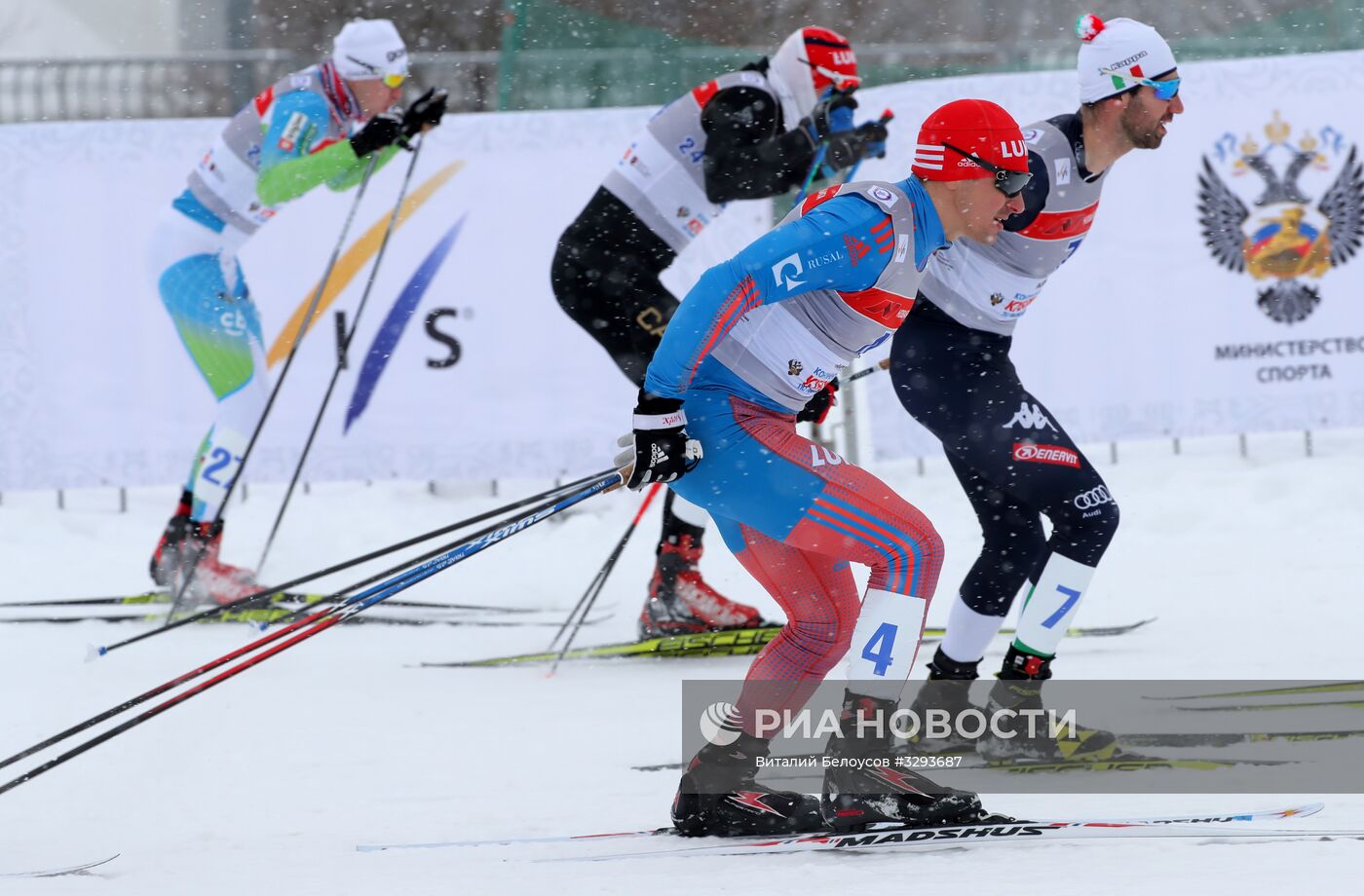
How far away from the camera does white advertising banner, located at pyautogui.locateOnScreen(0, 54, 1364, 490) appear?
7.23m

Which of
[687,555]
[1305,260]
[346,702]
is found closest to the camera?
[346,702]

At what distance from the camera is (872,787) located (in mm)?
2793

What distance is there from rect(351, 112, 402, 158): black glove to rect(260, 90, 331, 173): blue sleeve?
35 cm

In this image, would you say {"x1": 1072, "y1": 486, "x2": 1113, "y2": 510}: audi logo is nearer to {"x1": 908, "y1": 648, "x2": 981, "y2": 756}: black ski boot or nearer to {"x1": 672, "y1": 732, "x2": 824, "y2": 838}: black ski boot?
{"x1": 908, "y1": 648, "x2": 981, "y2": 756}: black ski boot

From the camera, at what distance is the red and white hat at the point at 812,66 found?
192 inches

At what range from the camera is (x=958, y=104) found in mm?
2842

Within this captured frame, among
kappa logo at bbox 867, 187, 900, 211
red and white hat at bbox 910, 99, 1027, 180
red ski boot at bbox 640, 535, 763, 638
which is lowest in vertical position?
red ski boot at bbox 640, 535, 763, 638

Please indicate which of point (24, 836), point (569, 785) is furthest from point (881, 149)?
point (24, 836)

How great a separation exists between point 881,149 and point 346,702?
2565 mm

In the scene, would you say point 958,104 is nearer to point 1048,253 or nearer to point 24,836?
point 1048,253

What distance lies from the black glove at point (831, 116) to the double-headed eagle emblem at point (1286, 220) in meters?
3.13

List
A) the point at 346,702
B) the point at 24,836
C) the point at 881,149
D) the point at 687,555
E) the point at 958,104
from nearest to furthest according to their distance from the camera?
the point at 958,104
the point at 24,836
the point at 346,702
the point at 881,149
the point at 687,555

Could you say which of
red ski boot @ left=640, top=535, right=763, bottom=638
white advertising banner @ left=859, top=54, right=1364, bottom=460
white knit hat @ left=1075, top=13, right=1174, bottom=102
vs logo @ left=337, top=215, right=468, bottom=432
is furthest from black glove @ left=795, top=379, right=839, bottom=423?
vs logo @ left=337, top=215, right=468, bottom=432

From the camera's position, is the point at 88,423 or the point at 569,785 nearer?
the point at 569,785
